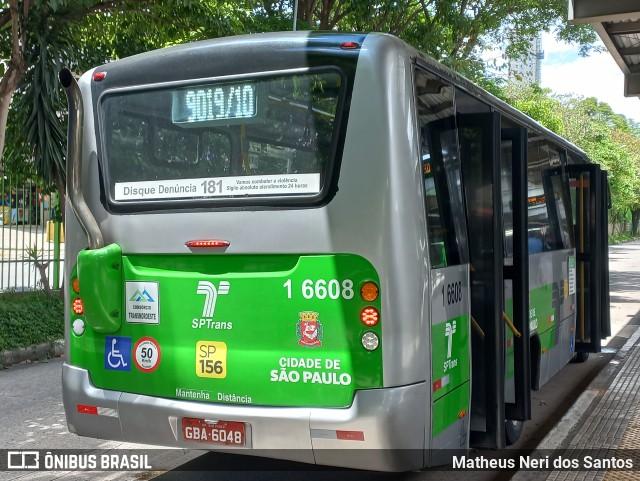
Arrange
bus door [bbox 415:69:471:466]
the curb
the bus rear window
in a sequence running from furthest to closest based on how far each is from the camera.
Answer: the curb, bus door [bbox 415:69:471:466], the bus rear window

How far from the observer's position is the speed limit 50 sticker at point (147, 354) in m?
4.59

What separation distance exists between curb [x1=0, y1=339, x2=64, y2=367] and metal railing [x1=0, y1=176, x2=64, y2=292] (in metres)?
1.78

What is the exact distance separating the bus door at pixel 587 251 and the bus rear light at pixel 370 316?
533 cm

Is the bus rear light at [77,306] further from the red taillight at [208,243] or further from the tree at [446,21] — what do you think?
the tree at [446,21]

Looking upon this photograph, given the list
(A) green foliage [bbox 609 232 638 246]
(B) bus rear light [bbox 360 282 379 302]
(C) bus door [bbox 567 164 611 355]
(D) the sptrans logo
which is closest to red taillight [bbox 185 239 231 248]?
(D) the sptrans logo

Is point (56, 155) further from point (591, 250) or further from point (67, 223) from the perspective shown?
point (591, 250)

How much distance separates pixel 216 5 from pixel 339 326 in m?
8.67

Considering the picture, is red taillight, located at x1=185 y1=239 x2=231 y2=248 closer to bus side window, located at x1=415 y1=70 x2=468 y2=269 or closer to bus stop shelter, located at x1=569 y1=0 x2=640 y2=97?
bus side window, located at x1=415 y1=70 x2=468 y2=269

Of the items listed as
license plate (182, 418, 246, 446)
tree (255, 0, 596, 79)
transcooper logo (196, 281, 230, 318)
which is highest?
tree (255, 0, 596, 79)

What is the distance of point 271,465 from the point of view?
18.8ft

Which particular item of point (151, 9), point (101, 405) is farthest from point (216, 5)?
point (101, 405)

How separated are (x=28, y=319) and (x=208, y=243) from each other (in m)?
6.70

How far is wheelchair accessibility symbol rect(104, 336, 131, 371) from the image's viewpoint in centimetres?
468

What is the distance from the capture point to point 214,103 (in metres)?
4.58
